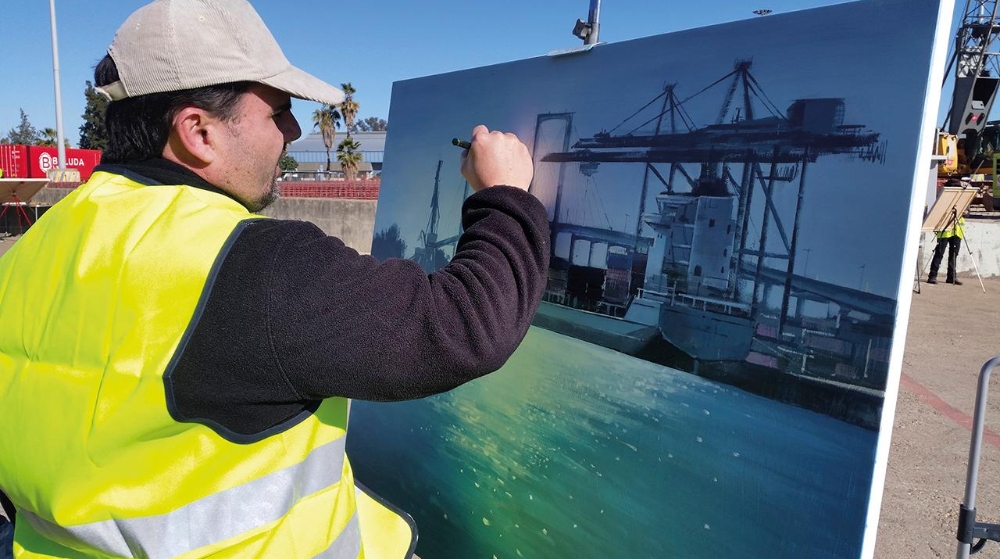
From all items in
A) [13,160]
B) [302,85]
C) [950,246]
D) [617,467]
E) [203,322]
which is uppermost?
[13,160]

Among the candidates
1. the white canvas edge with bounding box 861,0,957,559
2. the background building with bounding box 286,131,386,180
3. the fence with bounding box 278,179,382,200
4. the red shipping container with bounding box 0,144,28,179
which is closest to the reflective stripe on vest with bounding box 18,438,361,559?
the white canvas edge with bounding box 861,0,957,559

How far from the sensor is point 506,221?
95 cm

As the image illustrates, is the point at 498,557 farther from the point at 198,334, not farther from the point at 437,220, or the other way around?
the point at 198,334

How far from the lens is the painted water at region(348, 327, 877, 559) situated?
117cm

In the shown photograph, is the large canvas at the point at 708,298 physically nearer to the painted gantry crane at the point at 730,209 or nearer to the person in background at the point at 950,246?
the painted gantry crane at the point at 730,209

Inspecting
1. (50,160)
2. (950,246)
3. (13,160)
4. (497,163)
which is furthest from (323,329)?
(50,160)

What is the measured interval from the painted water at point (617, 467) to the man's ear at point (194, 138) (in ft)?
3.21

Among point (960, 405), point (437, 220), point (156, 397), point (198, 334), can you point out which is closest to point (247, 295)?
point (198, 334)

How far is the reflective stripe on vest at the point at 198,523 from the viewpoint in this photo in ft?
2.82

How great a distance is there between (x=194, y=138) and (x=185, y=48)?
5.0 inches

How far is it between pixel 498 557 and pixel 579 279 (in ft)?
2.60

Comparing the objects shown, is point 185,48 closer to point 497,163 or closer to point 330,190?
point 497,163

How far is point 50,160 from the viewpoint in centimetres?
1711

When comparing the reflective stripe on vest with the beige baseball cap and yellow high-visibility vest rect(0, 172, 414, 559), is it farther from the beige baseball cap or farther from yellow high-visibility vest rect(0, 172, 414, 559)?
the beige baseball cap
